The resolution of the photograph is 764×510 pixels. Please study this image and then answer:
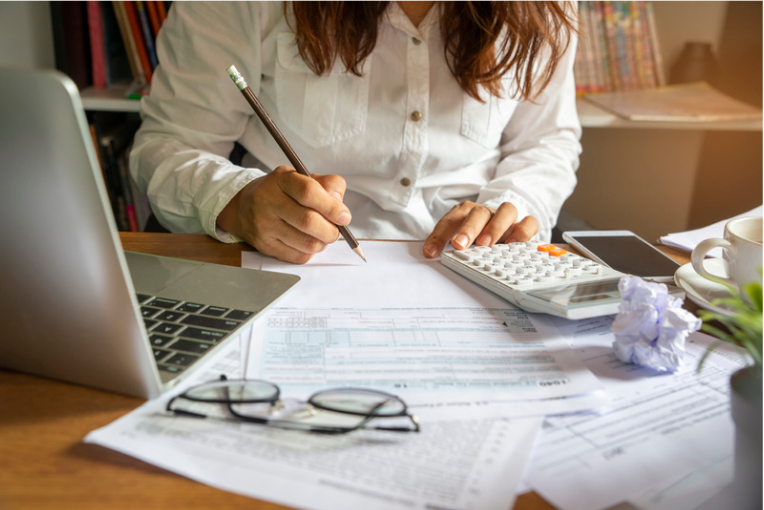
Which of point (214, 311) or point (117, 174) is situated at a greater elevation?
point (214, 311)

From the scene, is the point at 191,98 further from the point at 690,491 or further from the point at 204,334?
the point at 690,491

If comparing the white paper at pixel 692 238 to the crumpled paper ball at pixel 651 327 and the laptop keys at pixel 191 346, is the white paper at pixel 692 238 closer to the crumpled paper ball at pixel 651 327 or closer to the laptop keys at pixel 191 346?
the crumpled paper ball at pixel 651 327

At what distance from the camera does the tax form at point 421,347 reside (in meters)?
0.52

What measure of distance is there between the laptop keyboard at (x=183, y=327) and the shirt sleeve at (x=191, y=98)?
1.11ft

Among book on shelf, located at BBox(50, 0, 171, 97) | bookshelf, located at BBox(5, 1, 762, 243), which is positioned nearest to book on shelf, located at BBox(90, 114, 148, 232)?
book on shelf, located at BBox(50, 0, 171, 97)

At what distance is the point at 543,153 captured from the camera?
1.14m

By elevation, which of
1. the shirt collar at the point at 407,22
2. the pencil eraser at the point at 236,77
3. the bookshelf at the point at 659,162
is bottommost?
the bookshelf at the point at 659,162

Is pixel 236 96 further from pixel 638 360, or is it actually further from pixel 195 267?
pixel 638 360

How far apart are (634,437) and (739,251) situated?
0.28 metres

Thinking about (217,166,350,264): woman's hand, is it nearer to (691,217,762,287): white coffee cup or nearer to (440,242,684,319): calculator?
(440,242,684,319): calculator

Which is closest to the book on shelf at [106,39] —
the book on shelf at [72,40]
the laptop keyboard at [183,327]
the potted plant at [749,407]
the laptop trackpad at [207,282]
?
the book on shelf at [72,40]

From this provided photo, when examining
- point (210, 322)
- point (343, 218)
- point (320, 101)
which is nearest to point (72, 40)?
point (320, 101)

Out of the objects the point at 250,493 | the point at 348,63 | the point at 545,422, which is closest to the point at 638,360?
the point at 545,422

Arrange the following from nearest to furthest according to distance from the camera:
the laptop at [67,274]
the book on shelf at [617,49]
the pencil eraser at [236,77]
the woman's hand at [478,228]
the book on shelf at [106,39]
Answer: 1. the laptop at [67,274]
2. the pencil eraser at [236,77]
3. the woman's hand at [478,228]
4. the book on shelf at [106,39]
5. the book on shelf at [617,49]
